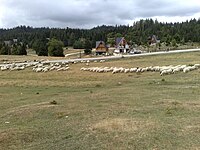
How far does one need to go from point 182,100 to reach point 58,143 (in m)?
11.4

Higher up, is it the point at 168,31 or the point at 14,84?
the point at 168,31

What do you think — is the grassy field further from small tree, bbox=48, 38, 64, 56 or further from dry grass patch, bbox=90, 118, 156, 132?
small tree, bbox=48, 38, 64, 56

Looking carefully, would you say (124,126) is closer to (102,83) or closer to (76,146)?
(76,146)

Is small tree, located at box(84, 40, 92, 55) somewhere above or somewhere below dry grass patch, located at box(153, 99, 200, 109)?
above

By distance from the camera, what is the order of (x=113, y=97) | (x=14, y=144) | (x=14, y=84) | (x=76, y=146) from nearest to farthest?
1. (x=76, y=146)
2. (x=14, y=144)
3. (x=113, y=97)
4. (x=14, y=84)

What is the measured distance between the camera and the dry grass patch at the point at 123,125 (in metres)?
16.9

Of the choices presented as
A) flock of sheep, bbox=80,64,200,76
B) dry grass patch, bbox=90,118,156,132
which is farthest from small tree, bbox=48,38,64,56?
dry grass patch, bbox=90,118,156,132

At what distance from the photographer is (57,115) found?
21469 millimetres

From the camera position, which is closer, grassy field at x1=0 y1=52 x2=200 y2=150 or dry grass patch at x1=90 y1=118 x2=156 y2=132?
grassy field at x1=0 y1=52 x2=200 y2=150

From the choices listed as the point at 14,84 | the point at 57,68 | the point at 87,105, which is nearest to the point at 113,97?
the point at 87,105

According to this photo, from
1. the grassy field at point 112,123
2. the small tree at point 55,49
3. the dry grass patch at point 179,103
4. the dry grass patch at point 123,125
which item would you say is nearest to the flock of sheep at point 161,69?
the grassy field at point 112,123

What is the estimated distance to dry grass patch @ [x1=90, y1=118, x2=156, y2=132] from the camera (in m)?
16.9

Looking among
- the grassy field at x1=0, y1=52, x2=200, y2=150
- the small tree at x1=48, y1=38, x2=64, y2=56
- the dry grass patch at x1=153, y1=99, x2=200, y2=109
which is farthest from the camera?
the small tree at x1=48, y1=38, x2=64, y2=56

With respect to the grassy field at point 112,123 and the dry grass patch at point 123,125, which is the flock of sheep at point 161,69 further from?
the dry grass patch at point 123,125
